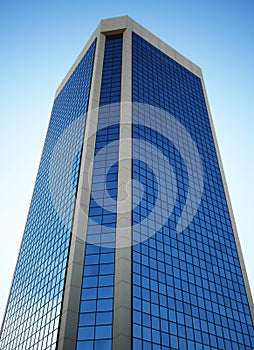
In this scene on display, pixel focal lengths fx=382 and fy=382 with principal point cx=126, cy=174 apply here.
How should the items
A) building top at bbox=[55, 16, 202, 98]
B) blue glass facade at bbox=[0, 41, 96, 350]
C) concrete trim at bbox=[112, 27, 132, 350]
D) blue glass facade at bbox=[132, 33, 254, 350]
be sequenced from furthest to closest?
building top at bbox=[55, 16, 202, 98] < blue glass facade at bbox=[0, 41, 96, 350] < blue glass facade at bbox=[132, 33, 254, 350] < concrete trim at bbox=[112, 27, 132, 350]

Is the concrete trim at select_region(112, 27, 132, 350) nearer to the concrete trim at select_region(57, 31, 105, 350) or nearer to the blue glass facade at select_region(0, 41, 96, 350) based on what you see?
the concrete trim at select_region(57, 31, 105, 350)

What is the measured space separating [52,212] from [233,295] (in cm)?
3091

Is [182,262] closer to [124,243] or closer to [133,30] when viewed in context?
[124,243]

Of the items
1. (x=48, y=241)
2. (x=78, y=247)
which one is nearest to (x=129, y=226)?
(x=78, y=247)

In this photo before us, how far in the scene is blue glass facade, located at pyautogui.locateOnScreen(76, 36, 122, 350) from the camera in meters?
40.1

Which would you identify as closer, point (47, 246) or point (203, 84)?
point (47, 246)

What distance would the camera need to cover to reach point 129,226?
160 feet

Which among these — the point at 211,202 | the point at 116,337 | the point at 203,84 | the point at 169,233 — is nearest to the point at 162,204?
the point at 169,233

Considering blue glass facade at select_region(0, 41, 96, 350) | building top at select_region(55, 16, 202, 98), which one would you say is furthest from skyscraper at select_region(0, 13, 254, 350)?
building top at select_region(55, 16, 202, 98)

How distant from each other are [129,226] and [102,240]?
3939 millimetres

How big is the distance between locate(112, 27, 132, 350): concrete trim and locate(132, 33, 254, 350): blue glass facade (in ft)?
3.19

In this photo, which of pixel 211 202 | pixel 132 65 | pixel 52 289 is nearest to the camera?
pixel 52 289

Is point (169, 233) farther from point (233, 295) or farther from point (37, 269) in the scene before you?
point (37, 269)

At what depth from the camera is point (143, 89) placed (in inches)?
2803
